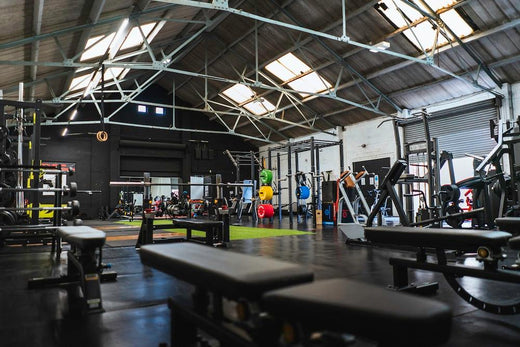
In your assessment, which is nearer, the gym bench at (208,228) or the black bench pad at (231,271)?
the black bench pad at (231,271)

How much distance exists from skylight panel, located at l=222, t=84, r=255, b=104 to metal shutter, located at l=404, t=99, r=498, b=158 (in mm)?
5644

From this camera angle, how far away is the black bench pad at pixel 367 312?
629mm

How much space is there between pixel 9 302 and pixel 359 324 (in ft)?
6.84

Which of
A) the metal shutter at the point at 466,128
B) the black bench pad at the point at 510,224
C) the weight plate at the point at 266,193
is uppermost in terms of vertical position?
the metal shutter at the point at 466,128

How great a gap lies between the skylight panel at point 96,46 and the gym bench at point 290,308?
6899 mm

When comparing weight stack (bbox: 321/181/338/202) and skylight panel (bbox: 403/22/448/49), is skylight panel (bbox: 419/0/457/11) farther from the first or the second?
weight stack (bbox: 321/181/338/202)

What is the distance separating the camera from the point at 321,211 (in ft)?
26.9

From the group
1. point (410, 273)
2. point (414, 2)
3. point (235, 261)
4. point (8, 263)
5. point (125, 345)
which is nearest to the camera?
point (235, 261)

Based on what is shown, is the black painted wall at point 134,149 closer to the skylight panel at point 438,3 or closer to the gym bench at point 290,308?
the skylight panel at point 438,3

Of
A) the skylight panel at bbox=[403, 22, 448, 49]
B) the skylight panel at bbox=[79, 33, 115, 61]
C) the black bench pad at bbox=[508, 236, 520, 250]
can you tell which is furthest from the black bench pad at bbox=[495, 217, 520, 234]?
the skylight panel at bbox=[79, 33, 115, 61]

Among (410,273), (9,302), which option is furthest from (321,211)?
(9,302)

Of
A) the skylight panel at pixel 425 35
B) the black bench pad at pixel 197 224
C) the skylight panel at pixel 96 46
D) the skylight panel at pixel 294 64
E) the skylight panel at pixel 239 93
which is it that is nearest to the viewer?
the black bench pad at pixel 197 224

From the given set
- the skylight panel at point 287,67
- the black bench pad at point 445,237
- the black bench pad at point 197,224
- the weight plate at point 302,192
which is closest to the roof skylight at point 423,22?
the skylight panel at point 287,67

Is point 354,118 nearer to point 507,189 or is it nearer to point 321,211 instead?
point 321,211
